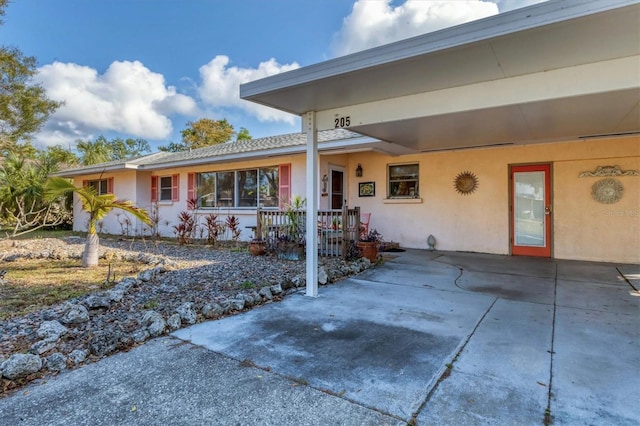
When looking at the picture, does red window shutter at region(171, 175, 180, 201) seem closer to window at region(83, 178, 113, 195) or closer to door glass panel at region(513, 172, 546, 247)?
window at region(83, 178, 113, 195)

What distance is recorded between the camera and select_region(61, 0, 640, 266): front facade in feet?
8.95

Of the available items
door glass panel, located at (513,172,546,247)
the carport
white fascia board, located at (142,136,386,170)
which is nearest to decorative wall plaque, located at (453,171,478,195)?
door glass panel, located at (513,172,546,247)

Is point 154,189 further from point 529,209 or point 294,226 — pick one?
point 529,209

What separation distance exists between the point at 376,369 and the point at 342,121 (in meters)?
3.01

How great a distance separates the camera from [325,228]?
24.9 ft

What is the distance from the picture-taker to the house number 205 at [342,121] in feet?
14.3

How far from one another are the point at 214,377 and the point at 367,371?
1101 mm

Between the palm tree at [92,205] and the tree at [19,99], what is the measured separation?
1118cm

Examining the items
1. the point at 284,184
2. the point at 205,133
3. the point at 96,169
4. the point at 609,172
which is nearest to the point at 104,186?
the point at 96,169

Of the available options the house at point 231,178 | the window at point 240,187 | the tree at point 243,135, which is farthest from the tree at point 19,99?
the tree at point 243,135

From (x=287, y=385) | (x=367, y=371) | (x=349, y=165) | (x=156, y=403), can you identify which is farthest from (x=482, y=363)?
(x=349, y=165)

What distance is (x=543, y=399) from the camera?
2127 millimetres

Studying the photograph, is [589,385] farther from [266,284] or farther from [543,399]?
[266,284]

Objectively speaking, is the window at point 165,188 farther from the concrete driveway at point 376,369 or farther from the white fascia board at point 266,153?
the concrete driveway at point 376,369
